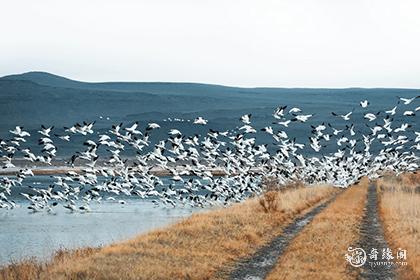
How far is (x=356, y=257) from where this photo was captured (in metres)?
17.8

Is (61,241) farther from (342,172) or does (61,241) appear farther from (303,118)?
(342,172)

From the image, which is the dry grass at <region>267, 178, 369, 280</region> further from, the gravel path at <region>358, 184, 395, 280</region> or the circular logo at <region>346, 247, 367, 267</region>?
the gravel path at <region>358, 184, 395, 280</region>

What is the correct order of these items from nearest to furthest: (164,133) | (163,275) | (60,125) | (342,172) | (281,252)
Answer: (163,275), (281,252), (342,172), (164,133), (60,125)

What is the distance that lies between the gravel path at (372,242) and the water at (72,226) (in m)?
7.91

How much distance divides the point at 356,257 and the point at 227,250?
3121 millimetres

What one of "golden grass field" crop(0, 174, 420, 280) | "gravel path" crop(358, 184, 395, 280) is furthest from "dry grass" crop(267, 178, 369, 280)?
"gravel path" crop(358, 184, 395, 280)

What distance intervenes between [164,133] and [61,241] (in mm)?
117387

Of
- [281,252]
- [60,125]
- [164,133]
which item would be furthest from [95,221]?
[60,125]

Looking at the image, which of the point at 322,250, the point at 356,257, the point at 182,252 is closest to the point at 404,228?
the point at 322,250

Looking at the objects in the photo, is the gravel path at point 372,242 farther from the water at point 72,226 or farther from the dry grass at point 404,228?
the water at point 72,226

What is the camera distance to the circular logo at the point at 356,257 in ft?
56.3

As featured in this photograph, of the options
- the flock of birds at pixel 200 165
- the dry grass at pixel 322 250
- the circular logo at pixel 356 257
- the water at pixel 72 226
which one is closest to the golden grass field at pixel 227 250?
the dry grass at pixel 322 250

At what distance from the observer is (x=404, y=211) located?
96.1 ft

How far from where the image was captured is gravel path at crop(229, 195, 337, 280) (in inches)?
623
